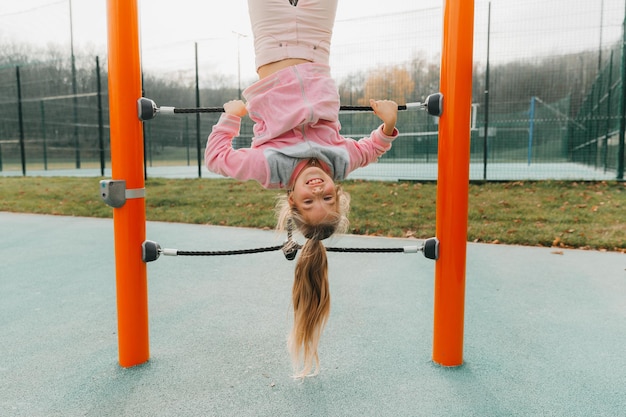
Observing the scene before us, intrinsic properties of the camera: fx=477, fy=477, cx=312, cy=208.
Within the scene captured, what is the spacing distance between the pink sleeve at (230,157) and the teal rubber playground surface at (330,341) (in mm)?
790

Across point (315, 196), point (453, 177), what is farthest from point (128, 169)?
point (453, 177)

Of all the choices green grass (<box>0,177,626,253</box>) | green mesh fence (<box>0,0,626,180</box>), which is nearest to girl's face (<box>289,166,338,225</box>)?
green grass (<box>0,177,626,253</box>)

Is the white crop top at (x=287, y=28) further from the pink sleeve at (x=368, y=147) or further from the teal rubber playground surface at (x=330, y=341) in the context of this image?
the teal rubber playground surface at (x=330, y=341)

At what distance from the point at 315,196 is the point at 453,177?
23.6 inches

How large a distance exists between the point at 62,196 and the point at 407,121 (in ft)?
21.7

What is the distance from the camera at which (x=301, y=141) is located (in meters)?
1.79

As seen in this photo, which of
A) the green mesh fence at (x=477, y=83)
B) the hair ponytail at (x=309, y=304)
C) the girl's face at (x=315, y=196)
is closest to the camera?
the girl's face at (x=315, y=196)

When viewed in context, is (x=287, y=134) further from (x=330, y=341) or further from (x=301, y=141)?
(x=330, y=341)

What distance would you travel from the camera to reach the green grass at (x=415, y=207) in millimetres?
4430

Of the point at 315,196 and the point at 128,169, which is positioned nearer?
the point at 315,196

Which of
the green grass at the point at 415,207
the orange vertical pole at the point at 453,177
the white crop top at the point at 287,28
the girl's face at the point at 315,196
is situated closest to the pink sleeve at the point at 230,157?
the girl's face at the point at 315,196

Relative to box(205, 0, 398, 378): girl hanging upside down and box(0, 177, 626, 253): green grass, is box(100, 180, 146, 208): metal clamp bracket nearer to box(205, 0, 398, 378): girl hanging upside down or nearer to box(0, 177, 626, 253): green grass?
box(205, 0, 398, 378): girl hanging upside down

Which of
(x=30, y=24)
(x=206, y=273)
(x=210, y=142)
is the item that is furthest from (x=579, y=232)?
(x=30, y=24)

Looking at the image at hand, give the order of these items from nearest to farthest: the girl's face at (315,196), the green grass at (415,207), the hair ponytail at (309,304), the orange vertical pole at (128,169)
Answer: the girl's face at (315,196)
the hair ponytail at (309,304)
the orange vertical pole at (128,169)
the green grass at (415,207)
